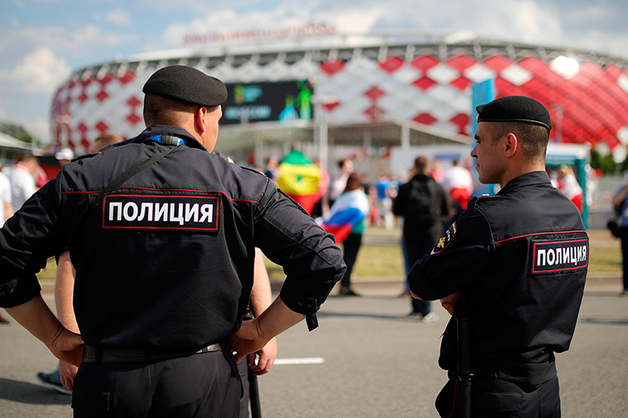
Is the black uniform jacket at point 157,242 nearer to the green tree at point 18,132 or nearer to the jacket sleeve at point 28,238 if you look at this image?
the jacket sleeve at point 28,238

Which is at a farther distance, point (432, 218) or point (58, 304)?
point (432, 218)

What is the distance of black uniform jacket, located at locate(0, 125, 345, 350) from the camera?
151cm

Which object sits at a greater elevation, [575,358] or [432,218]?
[432,218]

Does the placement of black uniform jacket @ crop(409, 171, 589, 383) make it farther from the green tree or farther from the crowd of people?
the green tree

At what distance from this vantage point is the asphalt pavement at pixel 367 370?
141 inches

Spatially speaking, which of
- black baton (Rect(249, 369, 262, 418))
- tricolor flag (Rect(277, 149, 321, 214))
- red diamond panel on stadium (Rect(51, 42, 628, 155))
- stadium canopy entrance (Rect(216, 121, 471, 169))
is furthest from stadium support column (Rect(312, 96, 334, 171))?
black baton (Rect(249, 369, 262, 418))

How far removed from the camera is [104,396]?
148 centimetres

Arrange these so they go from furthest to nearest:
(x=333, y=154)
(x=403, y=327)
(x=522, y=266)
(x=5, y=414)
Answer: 1. (x=333, y=154)
2. (x=403, y=327)
3. (x=5, y=414)
4. (x=522, y=266)

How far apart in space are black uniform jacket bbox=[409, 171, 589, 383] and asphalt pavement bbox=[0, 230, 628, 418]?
1857mm

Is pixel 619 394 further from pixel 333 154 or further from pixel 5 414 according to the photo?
pixel 333 154

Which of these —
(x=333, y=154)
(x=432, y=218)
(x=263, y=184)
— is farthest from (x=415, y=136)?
(x=263, y=184)

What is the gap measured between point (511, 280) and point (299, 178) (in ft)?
22.1

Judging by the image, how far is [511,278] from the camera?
6.02 feet

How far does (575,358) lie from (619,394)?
2.70ft
